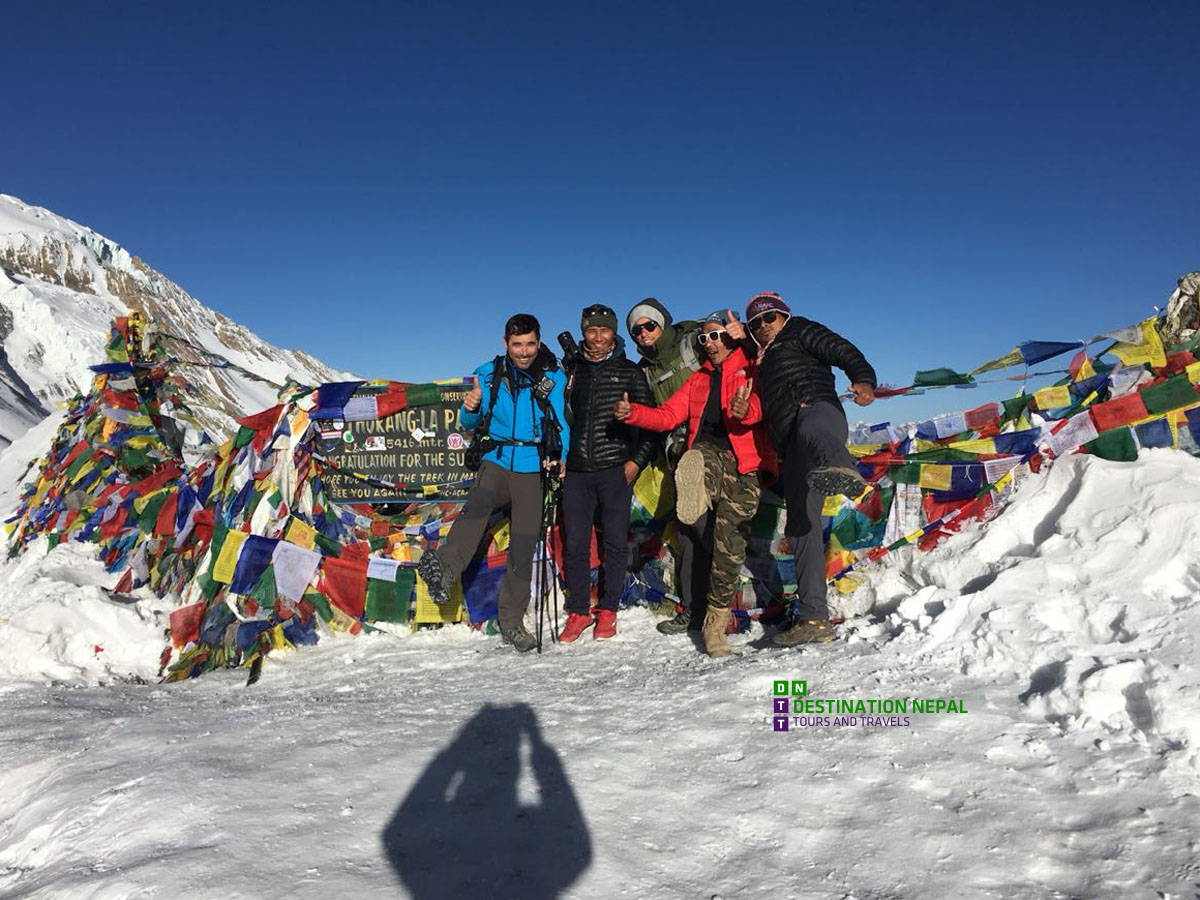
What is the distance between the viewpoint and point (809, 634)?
3920 mm

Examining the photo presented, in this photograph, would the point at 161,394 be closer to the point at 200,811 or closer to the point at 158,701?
the point at 158,701

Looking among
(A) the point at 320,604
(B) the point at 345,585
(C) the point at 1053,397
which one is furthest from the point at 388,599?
(C) the point at 1053,397

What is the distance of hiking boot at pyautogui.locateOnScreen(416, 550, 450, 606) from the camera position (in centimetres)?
421

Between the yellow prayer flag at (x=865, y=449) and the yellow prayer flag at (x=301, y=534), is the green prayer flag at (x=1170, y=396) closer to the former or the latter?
the yellow prayer flag at (x=865, y=449)

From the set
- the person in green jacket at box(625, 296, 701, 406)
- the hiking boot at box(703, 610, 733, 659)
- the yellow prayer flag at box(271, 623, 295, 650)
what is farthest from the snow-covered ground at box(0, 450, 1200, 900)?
the person in green jacket at box(625, 296, 701, 406)

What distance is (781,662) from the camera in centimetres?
360

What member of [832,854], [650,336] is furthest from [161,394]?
[832,854]

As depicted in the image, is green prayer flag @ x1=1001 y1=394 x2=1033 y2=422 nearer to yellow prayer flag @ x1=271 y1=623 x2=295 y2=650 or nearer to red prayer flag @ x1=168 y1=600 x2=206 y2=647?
yellow prayer flag @ x1=271 y1=623 x2=295 y2=650

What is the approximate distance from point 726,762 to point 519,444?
2.65 m

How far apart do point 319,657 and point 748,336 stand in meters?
3.87

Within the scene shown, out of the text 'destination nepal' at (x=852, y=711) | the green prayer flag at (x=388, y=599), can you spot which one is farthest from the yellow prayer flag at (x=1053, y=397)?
the green prayer flag at (x=388, y=599)

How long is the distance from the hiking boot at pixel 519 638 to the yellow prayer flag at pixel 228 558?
2225 mm

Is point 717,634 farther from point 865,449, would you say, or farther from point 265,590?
point 265,590

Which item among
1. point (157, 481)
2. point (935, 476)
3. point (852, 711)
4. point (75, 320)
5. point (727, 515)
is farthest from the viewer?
point (75, 320)
